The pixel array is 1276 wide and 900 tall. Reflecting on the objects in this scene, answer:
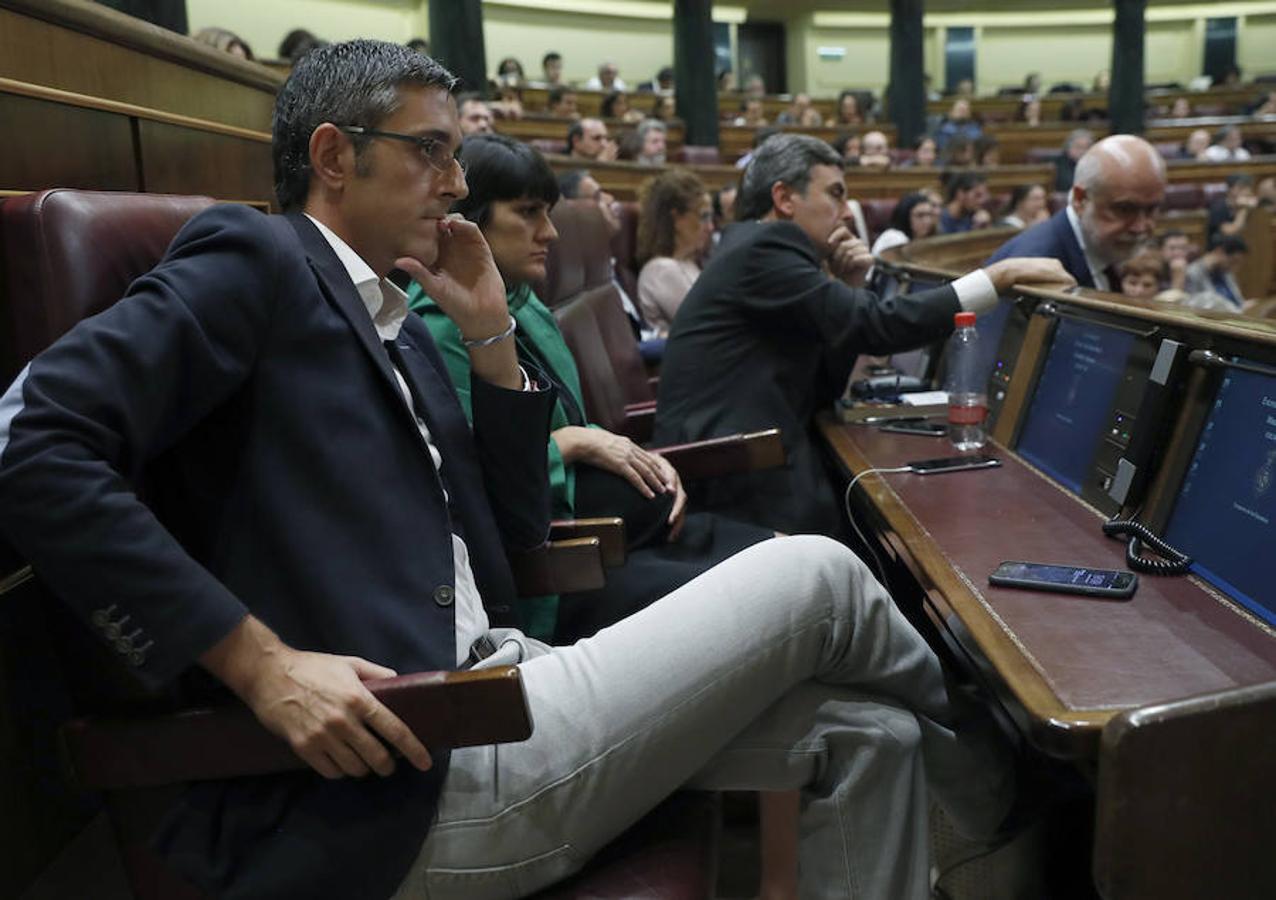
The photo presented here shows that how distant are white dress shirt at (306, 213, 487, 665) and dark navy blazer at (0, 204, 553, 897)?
18mm

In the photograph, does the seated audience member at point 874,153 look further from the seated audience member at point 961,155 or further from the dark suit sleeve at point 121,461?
the dark suit sleeve at point 121,461

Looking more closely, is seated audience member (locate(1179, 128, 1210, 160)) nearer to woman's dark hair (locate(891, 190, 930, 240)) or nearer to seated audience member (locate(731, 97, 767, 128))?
seated audience member (locate(731, 97, 767, 128))

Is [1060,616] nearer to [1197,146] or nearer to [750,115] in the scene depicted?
[1197,146]

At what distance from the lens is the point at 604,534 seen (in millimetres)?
917

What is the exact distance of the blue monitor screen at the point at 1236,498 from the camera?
68 cm

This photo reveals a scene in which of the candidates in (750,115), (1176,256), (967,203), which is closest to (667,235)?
(967,203)

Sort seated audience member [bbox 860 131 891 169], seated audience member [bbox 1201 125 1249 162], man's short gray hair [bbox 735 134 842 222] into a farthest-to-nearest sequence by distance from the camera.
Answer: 1. seated audience member [bbox 1201 125 1249 162]
2. seated audience member [bbox 860 131 891 169]
3. man's short gray hair [bbox 735 134 842 222]

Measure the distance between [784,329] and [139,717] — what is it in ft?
3.26

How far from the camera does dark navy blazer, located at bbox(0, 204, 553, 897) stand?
500mm

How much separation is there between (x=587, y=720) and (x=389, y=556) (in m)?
0.15

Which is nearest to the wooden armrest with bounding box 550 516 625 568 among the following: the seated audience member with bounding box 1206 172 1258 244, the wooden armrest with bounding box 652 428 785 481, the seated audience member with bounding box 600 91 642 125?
the wooden armrest with bounding box 652 428 785 481

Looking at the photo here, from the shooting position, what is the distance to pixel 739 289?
4.51 feet

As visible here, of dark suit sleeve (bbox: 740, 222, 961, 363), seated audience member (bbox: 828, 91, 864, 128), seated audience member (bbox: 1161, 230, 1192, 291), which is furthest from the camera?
seated audience member (bbox: 828, 91, 864, 128)

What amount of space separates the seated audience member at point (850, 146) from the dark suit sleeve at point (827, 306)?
13.0 feet
